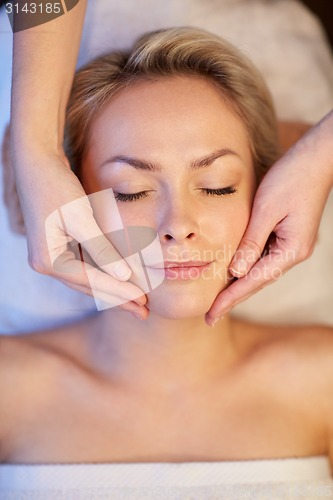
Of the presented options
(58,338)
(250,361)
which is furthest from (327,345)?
(58,338)

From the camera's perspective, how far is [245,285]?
1.35 meters

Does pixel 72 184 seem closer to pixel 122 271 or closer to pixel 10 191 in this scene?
pixel 122 271

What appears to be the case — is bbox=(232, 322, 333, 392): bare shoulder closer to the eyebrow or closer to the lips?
the lips

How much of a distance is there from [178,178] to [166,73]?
292 millimetres

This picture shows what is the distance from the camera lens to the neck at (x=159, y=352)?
1.52 meters

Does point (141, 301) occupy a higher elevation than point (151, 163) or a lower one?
lower

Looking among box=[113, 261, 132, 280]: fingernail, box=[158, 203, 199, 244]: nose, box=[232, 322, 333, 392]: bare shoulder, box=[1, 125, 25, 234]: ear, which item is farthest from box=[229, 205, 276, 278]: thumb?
box=[1, 125, 25, 234]: ear

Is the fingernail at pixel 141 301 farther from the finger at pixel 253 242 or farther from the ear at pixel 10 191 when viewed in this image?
the ear at pixel 10 191

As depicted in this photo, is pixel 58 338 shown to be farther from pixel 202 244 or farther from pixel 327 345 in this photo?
pixel 327 345

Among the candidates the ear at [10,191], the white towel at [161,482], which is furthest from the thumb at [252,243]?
the ear at [10,191]

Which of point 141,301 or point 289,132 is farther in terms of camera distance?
point 289,132

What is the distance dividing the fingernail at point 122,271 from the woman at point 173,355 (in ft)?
0.24

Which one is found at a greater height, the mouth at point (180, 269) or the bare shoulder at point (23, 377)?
the mouth at point (180, 269)

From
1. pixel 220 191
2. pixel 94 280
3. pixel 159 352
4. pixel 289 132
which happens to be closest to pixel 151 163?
pixel 220 191
